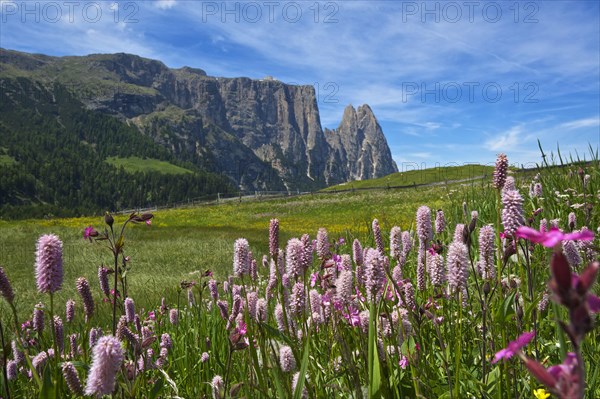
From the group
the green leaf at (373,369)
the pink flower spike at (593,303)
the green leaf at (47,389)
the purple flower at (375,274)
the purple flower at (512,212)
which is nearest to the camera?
the pink flower spike at (593,303)

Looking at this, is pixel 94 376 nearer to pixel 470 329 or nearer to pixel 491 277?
pixel 491 277

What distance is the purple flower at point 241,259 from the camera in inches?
119

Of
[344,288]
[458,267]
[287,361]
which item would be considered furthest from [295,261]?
[458,267]

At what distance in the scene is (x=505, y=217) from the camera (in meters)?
2.29

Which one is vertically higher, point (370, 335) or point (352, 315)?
point (370, 335)

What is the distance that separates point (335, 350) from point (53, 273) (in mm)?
2166

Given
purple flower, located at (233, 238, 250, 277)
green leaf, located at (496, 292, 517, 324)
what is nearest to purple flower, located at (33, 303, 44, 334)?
purple flower, located at (233, 238, 250, 277)

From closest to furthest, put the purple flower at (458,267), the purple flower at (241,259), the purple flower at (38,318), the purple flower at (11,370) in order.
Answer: the purple flower at (458,267), the purple flower at (241,259), the purple flower at (38,318), the purple flower at (11,370)

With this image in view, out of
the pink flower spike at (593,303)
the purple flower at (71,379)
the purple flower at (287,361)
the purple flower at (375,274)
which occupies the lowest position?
the purple flower at (287,361)

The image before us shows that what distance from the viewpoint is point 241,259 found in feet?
10.2

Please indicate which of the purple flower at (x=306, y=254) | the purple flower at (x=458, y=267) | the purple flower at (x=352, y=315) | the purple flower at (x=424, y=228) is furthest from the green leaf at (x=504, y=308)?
the purple flower at (x=306, y=254)

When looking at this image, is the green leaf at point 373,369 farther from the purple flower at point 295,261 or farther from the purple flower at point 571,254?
the purple flower at point 571,254

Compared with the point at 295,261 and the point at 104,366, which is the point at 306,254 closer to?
the point at 295,261

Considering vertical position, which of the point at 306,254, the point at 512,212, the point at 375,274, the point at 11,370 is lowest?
the point at 11,370
